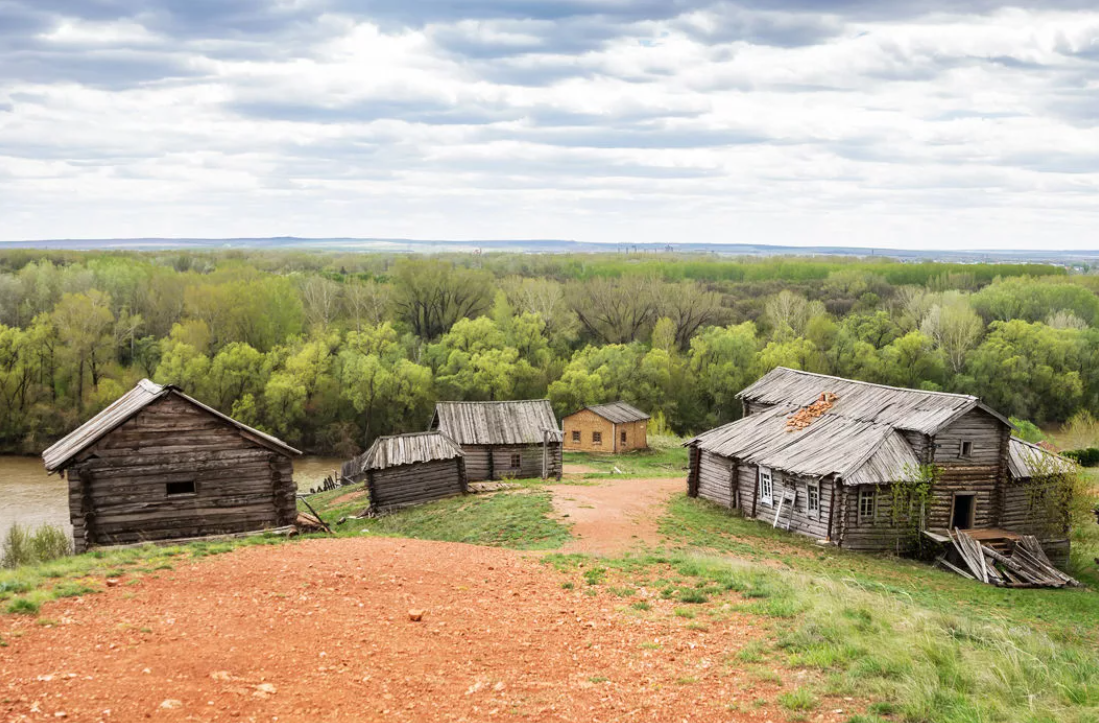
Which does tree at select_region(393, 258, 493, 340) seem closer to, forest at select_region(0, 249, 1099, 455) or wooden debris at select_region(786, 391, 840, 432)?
forest at select_region(0, 249, 1099, 455)

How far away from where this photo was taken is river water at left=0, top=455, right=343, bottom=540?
1595 inches

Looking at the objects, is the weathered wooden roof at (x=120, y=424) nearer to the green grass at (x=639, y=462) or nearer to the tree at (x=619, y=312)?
the green grass at (x=639, y=462)

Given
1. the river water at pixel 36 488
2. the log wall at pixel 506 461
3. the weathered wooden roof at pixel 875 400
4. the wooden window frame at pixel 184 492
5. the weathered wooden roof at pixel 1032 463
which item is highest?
the weathered wooden roof at pixel 875 400

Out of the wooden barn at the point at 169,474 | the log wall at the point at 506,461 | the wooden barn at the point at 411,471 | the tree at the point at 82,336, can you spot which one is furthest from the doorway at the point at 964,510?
the tree at the point at 82,336


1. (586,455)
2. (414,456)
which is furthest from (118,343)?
(414,456)

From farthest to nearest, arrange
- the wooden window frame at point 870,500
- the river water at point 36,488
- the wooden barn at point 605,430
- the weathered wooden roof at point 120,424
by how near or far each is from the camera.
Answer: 1. the wooden barn at point 605,430
2. the river water at point 36,488
3. the wooden window frame at point 870,500
4. the weathered wooden roof at point 120,424

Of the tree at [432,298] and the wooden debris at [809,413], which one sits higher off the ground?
the tree at [432,298]

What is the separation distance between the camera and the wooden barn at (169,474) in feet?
74.1

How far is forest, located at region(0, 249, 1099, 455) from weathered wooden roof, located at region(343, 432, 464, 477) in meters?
27.4

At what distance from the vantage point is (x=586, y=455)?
182 ft

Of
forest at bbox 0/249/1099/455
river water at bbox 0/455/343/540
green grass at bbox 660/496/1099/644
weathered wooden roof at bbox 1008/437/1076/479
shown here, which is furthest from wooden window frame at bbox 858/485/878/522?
forest at bbox 0/249/1099/455

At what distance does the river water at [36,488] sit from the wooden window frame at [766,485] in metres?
28.3

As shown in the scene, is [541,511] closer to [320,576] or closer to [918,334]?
[320,576]

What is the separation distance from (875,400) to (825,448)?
13.1 feet
